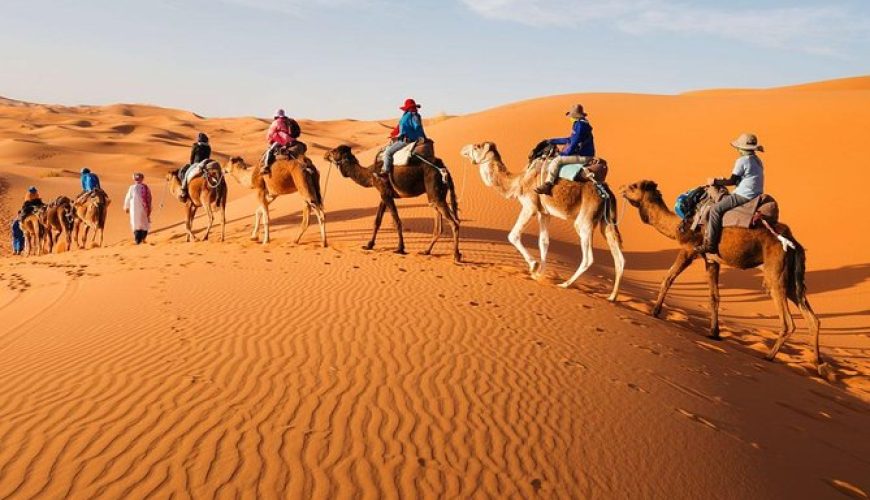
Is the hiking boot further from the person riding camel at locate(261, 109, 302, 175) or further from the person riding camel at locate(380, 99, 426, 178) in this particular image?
the person riding camel at locate(261, 109, 302, 175)

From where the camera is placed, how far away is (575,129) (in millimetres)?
9781

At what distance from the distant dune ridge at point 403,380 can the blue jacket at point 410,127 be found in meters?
2.44

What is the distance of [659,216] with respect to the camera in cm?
980

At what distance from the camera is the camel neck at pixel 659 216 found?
31.7 ft

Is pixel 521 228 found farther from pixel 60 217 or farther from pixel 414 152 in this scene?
pixel 60 217

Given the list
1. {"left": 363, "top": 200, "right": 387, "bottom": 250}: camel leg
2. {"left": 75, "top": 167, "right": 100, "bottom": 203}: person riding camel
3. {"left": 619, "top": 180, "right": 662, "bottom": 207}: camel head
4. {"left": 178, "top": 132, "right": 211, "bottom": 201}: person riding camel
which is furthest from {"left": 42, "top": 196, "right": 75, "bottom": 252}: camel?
{"left": 619, "top": 180, "right": 662, "bottom": 207}: camel head

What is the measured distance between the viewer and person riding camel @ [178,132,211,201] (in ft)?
47.9

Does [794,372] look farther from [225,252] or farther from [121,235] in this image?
[121,235]

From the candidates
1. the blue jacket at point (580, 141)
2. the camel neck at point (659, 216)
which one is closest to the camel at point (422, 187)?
the blue jacket at point (580, 141)

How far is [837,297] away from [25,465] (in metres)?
15.0

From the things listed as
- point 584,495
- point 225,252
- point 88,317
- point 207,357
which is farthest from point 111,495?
point 225,252

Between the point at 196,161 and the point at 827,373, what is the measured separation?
14084 millimetres

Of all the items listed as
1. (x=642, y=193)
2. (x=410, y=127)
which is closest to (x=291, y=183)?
(x=410, y=127)

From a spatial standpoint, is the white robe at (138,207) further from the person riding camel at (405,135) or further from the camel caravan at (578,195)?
the person riding camel at (405,135)
